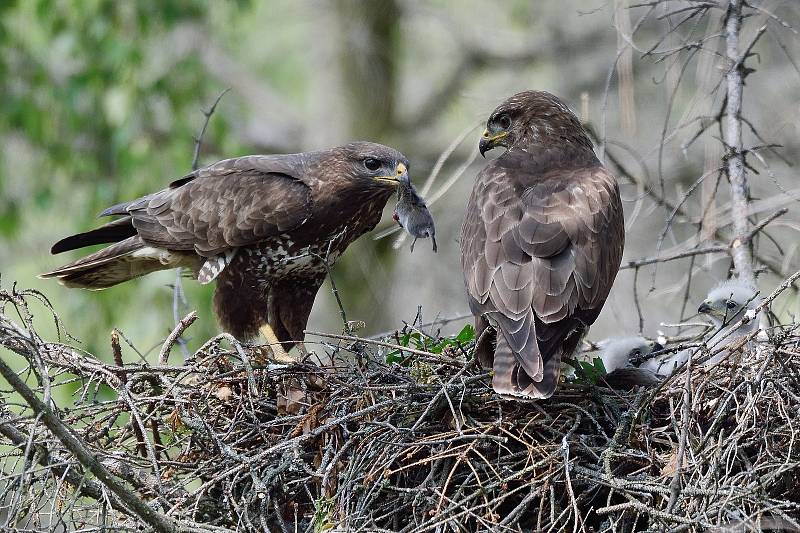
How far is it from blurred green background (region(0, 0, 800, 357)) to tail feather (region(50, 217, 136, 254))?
1605mm

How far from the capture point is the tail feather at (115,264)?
18.7 ft

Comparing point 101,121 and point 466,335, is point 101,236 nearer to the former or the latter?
point 466,335

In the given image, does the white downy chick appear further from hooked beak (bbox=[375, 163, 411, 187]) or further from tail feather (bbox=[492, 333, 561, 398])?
hooked beak (bbox=[375, 163, 411, 187])

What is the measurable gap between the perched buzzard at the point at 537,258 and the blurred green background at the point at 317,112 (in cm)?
272

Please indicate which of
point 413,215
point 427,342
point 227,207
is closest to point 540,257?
point 427,342

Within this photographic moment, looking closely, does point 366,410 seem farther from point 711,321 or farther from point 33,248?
point 33,248

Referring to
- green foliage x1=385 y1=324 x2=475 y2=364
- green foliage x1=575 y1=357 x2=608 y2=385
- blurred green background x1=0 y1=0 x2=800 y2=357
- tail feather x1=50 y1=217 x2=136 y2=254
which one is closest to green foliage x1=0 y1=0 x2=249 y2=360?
blurred green background x1=0 y1=0 x2=800 y2=357

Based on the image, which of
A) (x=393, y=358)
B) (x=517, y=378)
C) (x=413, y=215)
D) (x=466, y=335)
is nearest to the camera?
(x=517, y=378)

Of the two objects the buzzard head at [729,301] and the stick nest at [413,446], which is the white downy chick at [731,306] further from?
the stick nest at [413,446]

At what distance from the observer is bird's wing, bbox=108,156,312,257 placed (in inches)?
211

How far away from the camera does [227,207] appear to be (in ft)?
17.9

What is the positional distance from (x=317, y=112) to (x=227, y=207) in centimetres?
536

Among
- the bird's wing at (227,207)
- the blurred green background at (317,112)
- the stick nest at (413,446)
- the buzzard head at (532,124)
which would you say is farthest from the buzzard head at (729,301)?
the blurred green background at (317,112)

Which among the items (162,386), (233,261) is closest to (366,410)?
(162,386)
